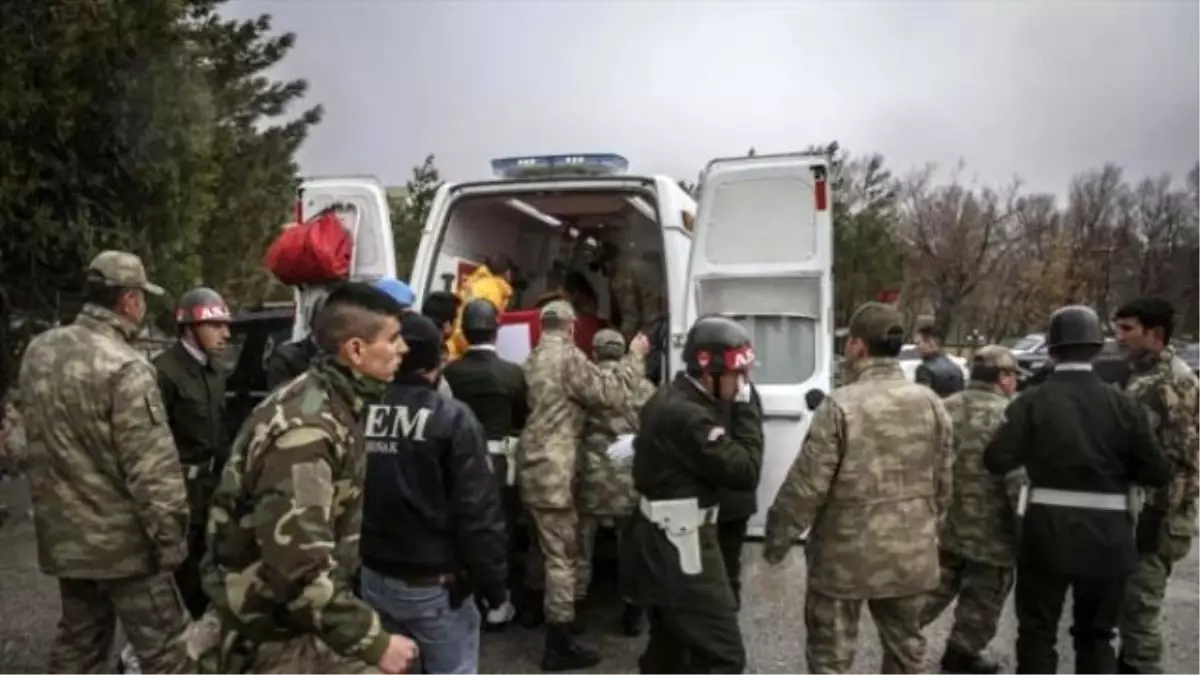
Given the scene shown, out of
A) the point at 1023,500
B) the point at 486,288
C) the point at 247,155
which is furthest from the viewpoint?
the point at 247,155

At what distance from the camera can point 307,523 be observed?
2197 mm

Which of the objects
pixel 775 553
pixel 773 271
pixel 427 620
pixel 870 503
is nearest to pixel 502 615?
pixel 775 553

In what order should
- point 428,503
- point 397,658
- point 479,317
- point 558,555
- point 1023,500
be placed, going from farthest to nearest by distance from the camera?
point 558,555 → point 479,317 → point 1023,500 → point 428,503 → point 397,658

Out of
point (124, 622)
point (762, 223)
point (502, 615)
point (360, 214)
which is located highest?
point (360, 214)

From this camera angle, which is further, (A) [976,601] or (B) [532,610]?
(B) [532,610]

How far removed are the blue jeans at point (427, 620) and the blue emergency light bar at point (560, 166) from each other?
10.2 feet

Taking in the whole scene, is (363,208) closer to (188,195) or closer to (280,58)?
(188,195)

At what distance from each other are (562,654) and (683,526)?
1749 mm

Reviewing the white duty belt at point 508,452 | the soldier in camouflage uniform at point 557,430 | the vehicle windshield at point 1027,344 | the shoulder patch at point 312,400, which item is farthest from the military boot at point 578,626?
the vehicle windshield at point 1027,344

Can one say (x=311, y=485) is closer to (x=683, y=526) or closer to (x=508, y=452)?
(x=683, y=526)

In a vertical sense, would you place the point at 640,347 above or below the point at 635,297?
below

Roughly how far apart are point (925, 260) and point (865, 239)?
13.6 meters

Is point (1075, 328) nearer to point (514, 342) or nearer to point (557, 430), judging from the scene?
point (557, 430)

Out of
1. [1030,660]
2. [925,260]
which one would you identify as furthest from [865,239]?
[1030,660]
